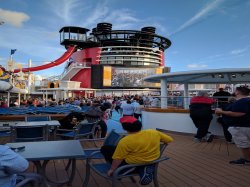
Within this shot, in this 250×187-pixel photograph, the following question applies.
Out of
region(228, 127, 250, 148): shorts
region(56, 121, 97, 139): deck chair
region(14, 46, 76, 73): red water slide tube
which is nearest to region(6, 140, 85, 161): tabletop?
region(56, 121, 97, 139): deck chair

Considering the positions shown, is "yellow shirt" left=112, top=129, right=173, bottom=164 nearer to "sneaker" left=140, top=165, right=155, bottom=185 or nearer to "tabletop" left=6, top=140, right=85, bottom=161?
"sneaker" left=140, top=165, right=155, bottom=185

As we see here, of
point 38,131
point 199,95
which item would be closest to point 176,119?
point 199,95

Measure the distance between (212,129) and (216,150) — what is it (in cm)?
191

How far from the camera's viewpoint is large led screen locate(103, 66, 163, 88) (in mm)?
42969

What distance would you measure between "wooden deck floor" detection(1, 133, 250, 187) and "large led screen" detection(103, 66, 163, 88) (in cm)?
3682

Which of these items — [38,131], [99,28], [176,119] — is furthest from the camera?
[99,28]

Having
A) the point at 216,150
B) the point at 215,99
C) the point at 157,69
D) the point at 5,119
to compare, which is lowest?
the point at 216,150

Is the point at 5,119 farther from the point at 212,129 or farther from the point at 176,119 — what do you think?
the point at 212,129

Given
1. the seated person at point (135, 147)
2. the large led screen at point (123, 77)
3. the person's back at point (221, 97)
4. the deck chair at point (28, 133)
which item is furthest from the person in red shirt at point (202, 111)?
the large led screen at point (123, 77)

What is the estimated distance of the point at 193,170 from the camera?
4578mm

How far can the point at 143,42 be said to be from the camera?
5128cm

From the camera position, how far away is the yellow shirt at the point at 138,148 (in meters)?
2.87

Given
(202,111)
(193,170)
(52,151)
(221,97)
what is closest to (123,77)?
(221,97)

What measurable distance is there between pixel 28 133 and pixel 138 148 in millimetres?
→ 2548
